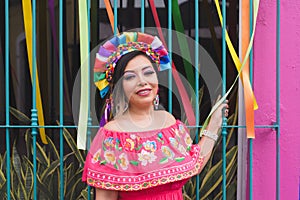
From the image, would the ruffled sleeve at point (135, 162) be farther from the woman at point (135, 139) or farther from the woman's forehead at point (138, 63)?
the woman's forehead at point (138, 63)

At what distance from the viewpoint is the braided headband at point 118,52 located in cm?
223

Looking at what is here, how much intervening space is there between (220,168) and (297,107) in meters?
0.57

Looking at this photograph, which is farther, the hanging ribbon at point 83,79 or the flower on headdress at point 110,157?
the hanging ribbon at point 83,79

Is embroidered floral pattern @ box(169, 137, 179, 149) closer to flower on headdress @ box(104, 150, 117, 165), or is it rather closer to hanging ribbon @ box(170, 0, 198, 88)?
flower on headdress @ box(104, 150, 117, 165)

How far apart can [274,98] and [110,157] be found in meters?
1.14

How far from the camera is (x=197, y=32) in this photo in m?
2.81

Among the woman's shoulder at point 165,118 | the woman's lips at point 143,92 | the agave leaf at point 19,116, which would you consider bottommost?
the agave leaf at point 19,116

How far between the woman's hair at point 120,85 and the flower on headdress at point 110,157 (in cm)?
18

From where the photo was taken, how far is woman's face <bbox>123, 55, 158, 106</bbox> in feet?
7.12

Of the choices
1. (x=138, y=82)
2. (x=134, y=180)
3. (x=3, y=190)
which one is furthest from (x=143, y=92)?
(x=3, y=190)

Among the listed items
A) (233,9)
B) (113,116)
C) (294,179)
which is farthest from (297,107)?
(113,116)

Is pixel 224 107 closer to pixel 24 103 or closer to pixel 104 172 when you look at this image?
pixel 104 172

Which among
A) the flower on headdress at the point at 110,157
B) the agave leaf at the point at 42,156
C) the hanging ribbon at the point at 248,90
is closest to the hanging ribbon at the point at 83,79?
the flower on headdress at the point at 110,157

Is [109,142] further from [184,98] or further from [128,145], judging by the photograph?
[184,98]
